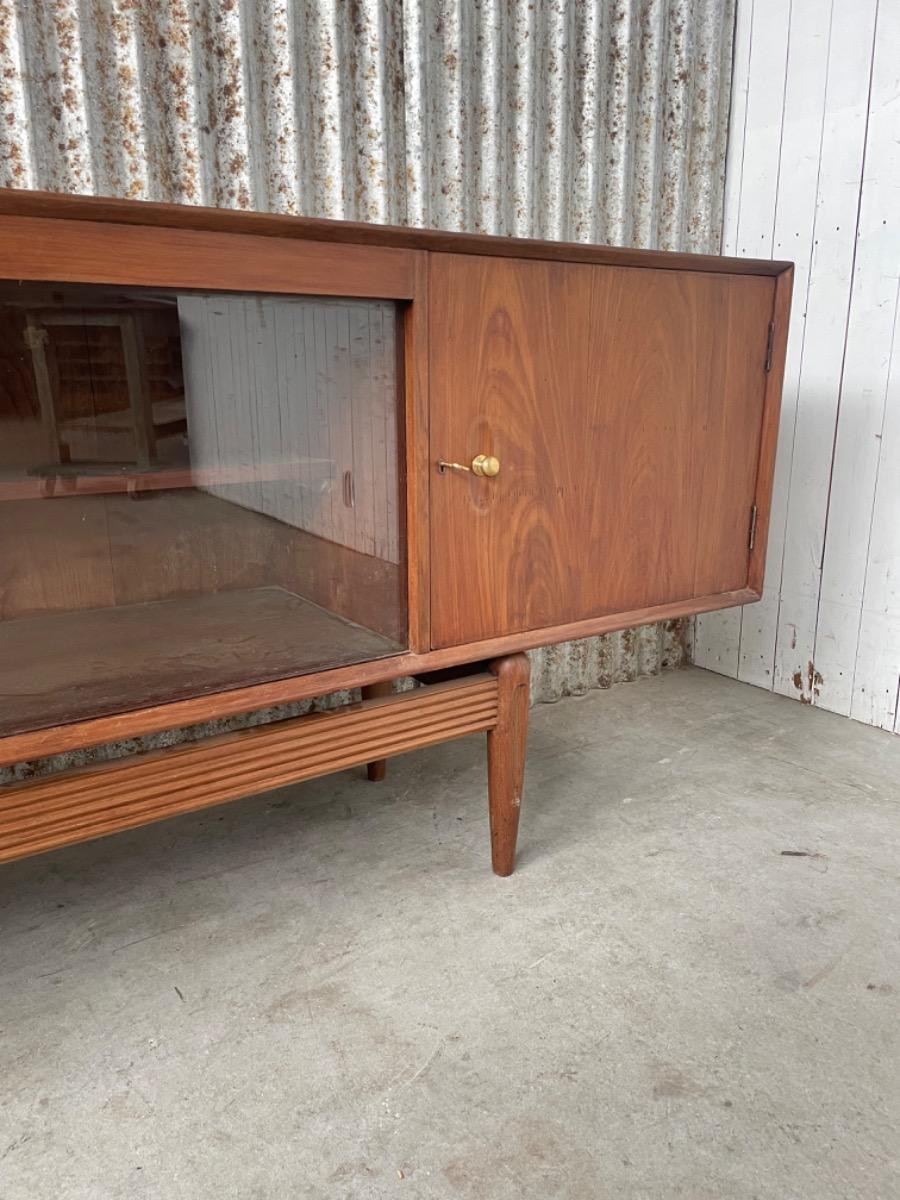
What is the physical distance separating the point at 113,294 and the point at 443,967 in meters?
Answer: 0.96

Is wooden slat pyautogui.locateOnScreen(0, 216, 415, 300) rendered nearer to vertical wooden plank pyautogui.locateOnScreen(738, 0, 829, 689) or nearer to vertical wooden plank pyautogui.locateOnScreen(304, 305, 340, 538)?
vertical wooden plank pyautogui.locateOnScreen(304, 305, 340, 538)

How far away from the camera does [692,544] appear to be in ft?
4.85

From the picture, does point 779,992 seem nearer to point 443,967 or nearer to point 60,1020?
point 443,967

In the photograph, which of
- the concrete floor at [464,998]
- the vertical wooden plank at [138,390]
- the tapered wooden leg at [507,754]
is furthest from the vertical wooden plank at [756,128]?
the vertical wooden plank at [138,390]

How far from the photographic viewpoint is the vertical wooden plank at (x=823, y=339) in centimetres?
199

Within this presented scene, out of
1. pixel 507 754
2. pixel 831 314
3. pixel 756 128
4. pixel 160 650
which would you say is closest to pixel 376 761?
pixel 507 754

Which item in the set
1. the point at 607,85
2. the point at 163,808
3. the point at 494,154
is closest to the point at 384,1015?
the point at 163,808

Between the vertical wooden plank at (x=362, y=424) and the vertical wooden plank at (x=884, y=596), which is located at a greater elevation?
the vertical wooden plank at (x=362, y=424)

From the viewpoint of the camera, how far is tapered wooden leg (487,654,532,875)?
1.36 metres

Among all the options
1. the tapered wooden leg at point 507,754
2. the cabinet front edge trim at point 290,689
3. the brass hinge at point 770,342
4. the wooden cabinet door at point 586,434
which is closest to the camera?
the cabinet front edge trim at point 290,689

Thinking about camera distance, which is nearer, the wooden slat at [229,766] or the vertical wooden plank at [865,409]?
the wooden slat at [229,766]

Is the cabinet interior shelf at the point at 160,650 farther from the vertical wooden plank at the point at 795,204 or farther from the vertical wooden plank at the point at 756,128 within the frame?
the vertical wooden plank at the point at 756,128

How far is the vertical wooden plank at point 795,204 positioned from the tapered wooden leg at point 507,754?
1235mm

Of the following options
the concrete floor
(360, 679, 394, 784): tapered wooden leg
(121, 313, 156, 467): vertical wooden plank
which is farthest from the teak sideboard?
(360, 679, 394, 784): tapered wooden leg
